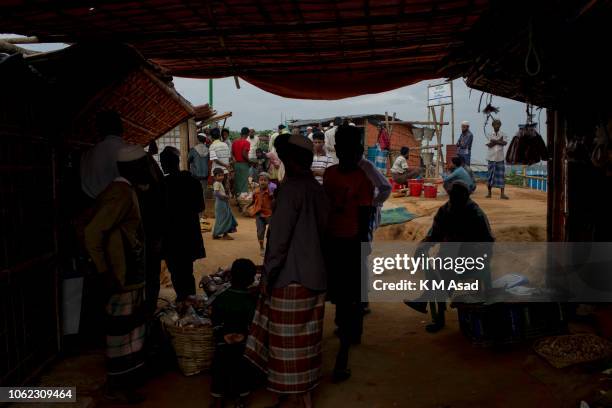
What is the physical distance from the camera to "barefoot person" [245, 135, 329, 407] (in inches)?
128

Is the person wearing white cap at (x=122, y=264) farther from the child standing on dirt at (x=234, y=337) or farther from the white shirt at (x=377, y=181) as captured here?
the white shirt at (x=377, y=181)

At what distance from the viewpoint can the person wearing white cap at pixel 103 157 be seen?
3.95 meters

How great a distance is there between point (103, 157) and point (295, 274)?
1.99 metres

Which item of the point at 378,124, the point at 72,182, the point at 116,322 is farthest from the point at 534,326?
the point at 378,124

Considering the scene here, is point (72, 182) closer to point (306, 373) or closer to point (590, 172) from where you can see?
point (306, 373)

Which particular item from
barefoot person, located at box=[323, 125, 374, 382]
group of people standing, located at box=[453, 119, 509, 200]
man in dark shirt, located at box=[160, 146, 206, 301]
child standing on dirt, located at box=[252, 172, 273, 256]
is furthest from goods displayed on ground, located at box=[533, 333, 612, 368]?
group of people standing, located at box=[453, 119, 509, 200]

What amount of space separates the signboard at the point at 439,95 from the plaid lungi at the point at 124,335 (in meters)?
14.7

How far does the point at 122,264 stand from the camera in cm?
337

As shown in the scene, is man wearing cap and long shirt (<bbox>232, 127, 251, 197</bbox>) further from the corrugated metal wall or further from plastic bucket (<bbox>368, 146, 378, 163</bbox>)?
plastic bucket (<bbox>368, 146, 378, 163</bbox>)

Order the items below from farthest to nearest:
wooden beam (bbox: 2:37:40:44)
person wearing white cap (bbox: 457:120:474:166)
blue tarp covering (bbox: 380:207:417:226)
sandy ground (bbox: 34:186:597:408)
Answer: person wearing white cap (bbox: 457:120:474:166) → blue tarp covering (bbox: 380:207:417:226) → wooden beam (bbox: 2:37:40:44) → sandy ground (bbox: 34:186:597:408)

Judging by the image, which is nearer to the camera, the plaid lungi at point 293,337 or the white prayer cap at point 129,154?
the plaid lungi at point 293,337

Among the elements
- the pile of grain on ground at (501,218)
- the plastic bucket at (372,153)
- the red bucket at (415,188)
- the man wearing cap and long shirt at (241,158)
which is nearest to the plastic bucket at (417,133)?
the plastic bucket at (372,153)

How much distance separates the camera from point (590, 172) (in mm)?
5129

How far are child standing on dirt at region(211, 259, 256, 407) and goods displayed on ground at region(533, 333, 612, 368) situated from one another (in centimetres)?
256
